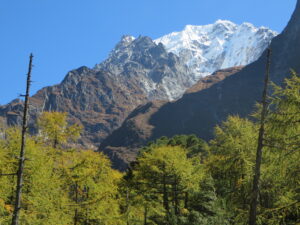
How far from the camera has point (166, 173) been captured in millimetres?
31750

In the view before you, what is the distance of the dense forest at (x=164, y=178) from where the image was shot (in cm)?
1080

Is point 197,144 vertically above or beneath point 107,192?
above

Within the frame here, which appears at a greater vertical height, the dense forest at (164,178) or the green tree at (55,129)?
the green tree at (55,129)

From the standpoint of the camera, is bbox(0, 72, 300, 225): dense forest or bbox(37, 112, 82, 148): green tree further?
bbox(37, 112, 82, 148): green tree

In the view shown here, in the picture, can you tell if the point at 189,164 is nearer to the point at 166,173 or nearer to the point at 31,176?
the point at 166,173

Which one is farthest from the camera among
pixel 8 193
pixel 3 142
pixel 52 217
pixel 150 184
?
pixel 150 184

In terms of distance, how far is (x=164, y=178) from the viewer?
3209cm

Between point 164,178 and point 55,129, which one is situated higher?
point 55,129

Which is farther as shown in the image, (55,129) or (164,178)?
(164,178)

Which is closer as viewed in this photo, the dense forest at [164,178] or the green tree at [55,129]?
the dense forest at [164,178]

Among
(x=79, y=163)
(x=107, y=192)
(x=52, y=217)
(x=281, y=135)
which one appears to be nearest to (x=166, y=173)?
(x=107, y=192)

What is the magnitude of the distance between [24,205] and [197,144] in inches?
1357

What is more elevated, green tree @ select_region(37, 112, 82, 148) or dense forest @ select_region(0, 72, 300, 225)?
green tree @ select_region(37, 112, 82, 148)

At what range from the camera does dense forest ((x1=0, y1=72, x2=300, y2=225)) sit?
10.8 meters
